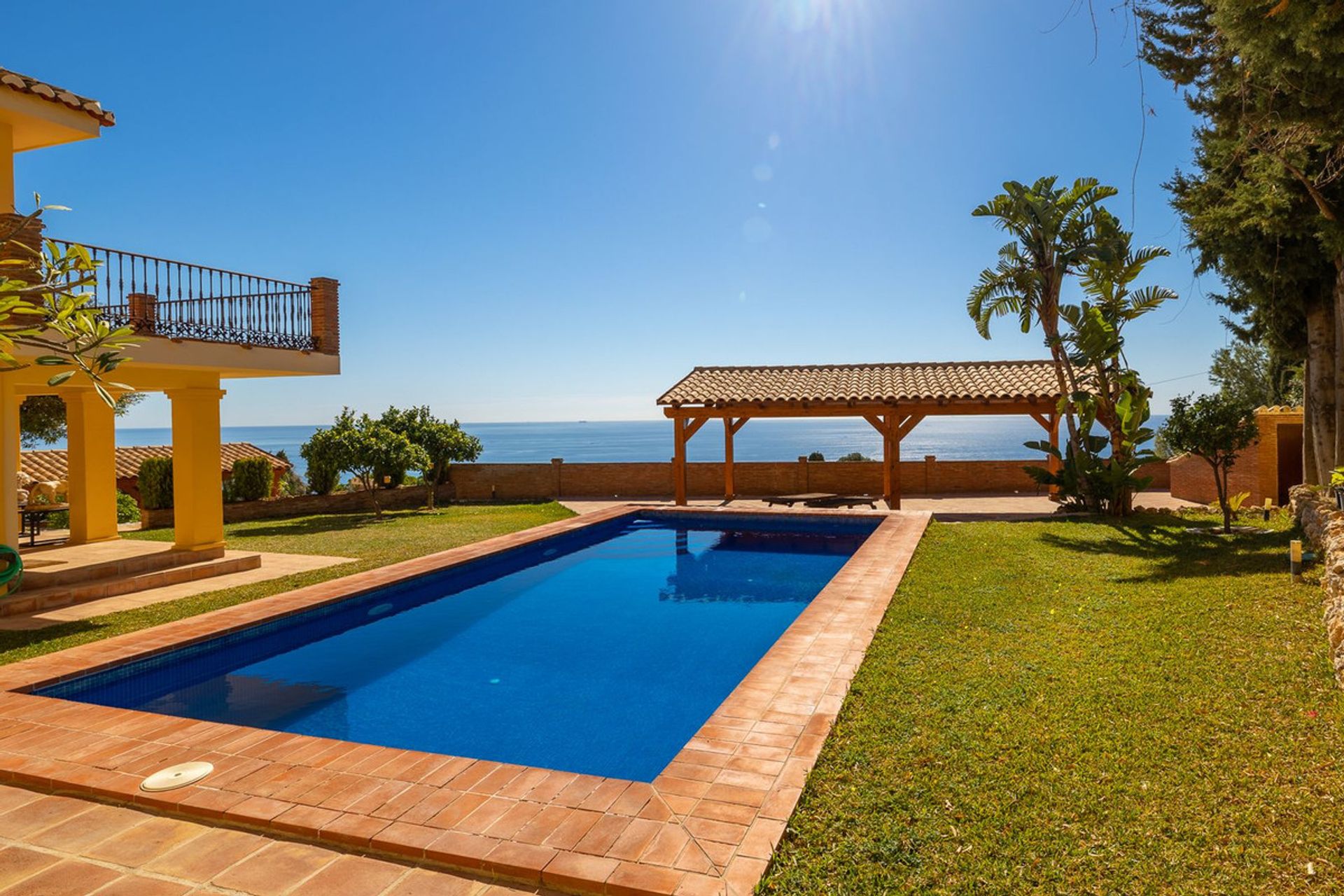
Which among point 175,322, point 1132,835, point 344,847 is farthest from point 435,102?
point 1132,835

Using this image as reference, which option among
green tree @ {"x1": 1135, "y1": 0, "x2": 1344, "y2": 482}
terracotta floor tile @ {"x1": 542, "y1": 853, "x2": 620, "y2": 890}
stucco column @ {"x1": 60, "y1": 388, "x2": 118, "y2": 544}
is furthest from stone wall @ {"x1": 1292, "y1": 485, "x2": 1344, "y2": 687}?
stucco column @ {"x1": 60, "y1": 388, "x2": 118, "y2": 544}

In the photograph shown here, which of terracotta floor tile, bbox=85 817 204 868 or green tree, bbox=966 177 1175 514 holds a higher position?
green tree, bbox=966 177 1175 514

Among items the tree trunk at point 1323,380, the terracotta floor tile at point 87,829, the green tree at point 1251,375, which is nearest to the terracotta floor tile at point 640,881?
the terracotta floor tile at point 87,829

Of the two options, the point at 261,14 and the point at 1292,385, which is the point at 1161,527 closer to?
the point at 261,14

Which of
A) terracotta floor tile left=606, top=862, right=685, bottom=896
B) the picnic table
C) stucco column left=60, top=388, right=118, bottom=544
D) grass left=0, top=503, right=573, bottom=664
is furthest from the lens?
stucco column left=60, top=388, right=118, bottom=544

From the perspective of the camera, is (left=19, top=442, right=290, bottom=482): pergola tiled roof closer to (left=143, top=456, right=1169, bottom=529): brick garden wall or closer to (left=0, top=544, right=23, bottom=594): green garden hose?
(left=143, top=456, right=1169, bottom=529): brick garden wall

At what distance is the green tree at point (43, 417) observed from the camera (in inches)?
941

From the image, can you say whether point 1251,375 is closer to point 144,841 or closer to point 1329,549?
point 1329,549

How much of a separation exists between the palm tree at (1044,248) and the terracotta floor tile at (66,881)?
1603 cm

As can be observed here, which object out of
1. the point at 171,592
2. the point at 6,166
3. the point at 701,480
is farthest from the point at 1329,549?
the point at 701,480

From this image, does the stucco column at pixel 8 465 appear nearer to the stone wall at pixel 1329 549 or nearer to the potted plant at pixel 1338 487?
the stone wall at pixel 1329 549

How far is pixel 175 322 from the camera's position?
1016cm

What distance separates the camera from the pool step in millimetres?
8547

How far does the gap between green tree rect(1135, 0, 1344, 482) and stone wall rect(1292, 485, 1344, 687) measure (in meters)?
3.12
